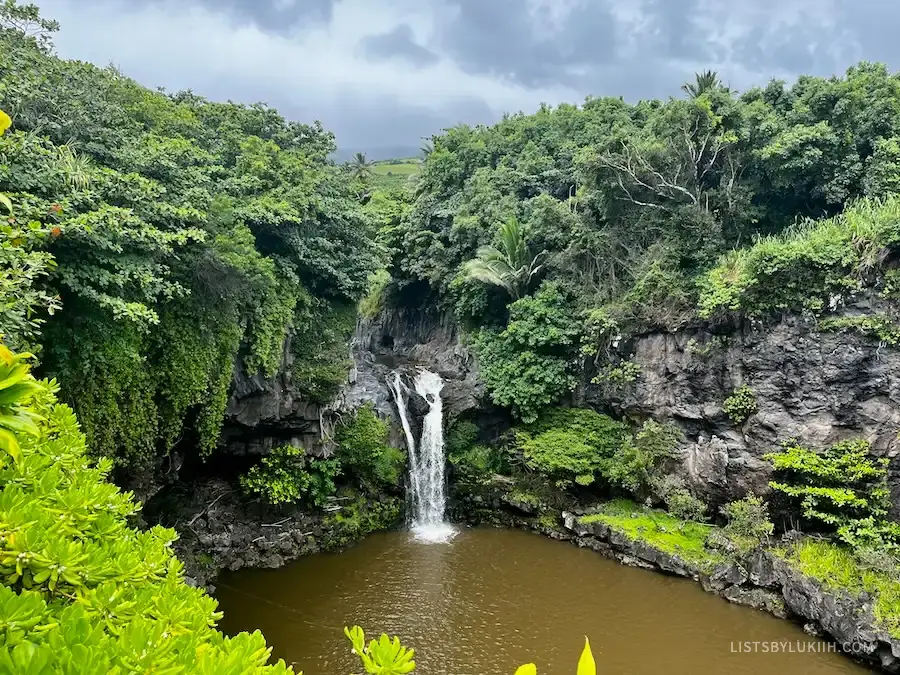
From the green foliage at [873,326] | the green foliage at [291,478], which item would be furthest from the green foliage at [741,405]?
the green foliage at [291,478]

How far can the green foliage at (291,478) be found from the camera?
1090 cm

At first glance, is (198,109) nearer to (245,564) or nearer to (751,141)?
(245,564)

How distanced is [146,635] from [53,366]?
6465 mm

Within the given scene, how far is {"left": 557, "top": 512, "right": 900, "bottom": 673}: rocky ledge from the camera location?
786 centimetres

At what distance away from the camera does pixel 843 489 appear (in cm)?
944

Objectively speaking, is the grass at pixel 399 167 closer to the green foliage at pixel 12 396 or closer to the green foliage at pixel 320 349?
the green foliage at pixel 320 349

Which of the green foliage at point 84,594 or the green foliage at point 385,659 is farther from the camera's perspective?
the green foliage at point 385,659

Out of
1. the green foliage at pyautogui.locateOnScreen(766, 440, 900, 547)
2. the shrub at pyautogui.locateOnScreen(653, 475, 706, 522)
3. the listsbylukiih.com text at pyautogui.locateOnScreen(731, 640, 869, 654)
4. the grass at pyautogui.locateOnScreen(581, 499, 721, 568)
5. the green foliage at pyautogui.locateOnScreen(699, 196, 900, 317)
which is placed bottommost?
the listsbylukiih.com text at pyautogui.locateOnScreen(731, 640, 869, 654)

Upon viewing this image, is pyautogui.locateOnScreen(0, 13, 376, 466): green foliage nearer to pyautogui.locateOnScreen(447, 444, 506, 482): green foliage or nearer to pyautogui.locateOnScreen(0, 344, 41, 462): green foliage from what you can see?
pyautogui.locateOnScreen(0, 344, 41, 462): green foliage

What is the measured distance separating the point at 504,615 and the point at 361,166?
29507mm

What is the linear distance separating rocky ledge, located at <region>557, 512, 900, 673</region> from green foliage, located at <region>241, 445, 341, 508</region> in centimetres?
540

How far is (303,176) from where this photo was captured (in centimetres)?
1204

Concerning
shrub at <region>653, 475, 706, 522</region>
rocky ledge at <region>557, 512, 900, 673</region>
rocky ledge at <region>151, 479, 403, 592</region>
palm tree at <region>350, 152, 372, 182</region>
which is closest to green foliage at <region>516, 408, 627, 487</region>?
rocky ledge at <region>557, 512, 900, 673</region>

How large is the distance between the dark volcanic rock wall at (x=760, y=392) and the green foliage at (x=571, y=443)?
769 millimetres
